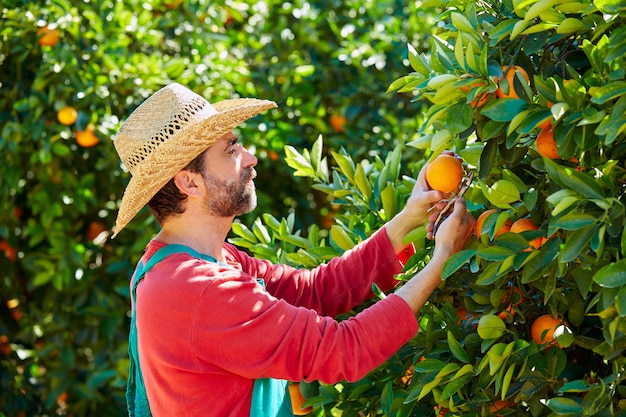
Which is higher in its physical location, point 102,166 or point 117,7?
point 117,7

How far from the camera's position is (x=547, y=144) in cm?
156

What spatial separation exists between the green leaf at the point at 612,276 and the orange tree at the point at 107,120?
2176 mm

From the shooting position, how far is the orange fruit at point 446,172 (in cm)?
187

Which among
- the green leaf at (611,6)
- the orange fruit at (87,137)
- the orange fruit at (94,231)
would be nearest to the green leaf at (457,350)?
the green leaf at (611,6)

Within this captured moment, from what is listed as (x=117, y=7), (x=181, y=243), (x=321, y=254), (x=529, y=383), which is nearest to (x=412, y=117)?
(x=117, y=7)

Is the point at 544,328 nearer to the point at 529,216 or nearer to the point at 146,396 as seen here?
the point at 529,216

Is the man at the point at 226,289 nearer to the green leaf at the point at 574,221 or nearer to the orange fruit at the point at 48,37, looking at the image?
the green leaf at the point at 574,221

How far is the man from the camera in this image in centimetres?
181

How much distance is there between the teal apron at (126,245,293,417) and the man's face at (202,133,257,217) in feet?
0.37

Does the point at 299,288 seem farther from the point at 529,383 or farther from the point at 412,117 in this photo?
the point at 412,117

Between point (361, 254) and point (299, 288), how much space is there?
179mm

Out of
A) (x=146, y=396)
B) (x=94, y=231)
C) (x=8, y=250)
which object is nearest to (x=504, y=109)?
(x=146, y=396)

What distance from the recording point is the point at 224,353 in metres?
1.84

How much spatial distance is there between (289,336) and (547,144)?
0.60 metres
